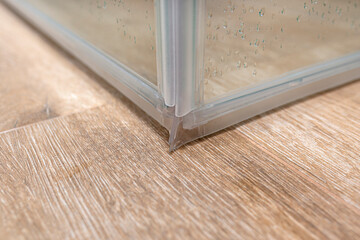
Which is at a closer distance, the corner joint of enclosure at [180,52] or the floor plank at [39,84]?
the corner joint of enclosure at [180,52]

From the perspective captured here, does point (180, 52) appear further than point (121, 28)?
No

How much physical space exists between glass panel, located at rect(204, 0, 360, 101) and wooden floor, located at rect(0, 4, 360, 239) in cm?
7

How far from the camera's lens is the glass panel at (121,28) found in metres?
0.47

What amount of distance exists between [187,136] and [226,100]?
0.08m

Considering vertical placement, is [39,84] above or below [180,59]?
below

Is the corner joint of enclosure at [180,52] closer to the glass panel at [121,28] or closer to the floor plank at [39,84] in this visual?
the glass panel at [121,28]

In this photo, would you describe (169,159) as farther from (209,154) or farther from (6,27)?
(6,27)

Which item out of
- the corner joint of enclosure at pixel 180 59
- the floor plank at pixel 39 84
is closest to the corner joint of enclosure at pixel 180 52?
the corner joint of enclosure at pixel 180 59

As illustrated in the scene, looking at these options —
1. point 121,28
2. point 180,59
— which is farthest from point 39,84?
point 180,59

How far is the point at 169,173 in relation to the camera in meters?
0.41

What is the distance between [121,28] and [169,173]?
27cm

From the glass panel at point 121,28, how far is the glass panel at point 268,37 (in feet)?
0.27

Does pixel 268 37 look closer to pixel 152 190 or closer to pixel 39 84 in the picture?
pixel 152 190

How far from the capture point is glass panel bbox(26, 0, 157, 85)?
1.54ft
